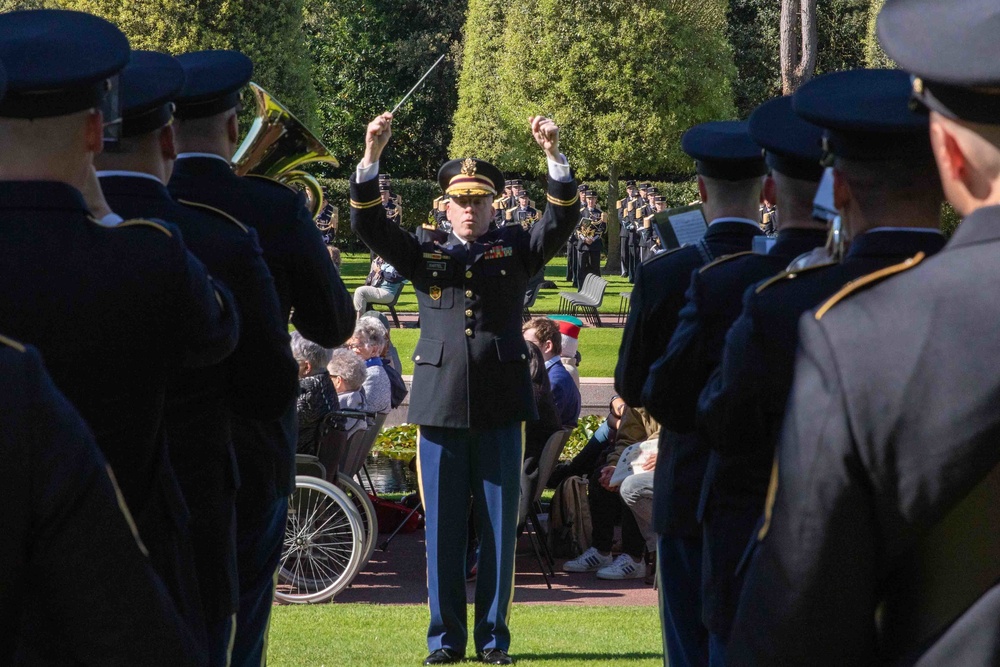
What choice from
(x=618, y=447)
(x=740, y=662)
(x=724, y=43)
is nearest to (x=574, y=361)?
(x=618, y=447)

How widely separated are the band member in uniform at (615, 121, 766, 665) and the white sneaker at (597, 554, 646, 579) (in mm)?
4435

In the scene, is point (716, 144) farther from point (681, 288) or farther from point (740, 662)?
point (740, 662)

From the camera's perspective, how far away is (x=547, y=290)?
2955cm

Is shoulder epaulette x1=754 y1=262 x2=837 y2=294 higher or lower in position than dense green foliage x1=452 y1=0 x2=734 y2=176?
higher

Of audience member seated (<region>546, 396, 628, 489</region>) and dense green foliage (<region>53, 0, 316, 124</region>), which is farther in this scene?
dense green foliage (<region>53, 0, 316, 124</region>)

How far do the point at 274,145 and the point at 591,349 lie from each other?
1380cm

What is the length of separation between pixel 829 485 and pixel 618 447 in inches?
277

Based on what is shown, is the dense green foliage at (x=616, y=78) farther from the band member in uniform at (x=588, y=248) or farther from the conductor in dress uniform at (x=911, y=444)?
the conductor in dress uniform at (x=911, y=444)

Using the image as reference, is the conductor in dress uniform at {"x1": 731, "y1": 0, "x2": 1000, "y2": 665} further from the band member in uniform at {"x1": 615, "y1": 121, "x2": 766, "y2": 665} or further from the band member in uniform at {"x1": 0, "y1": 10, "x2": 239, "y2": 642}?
the band member in uniform at {"x1": 615, "y1": 121, "x2": 766, "y2": 665}

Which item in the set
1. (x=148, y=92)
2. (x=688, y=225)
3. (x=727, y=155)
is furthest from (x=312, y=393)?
(x=148, y=92)

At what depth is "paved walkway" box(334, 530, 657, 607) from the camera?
26.0 feet

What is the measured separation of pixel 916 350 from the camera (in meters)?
1.71

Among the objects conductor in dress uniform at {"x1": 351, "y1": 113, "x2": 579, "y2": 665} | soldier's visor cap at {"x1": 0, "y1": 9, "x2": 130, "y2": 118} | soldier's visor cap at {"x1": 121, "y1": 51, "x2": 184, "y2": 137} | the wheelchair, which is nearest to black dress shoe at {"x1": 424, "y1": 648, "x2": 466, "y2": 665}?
conductor in dress uniform at {"x1": 351, "y1": 113, "x2": 579, "y2": 665}

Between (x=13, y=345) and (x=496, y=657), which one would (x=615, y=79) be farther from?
(x=13, y=345)
